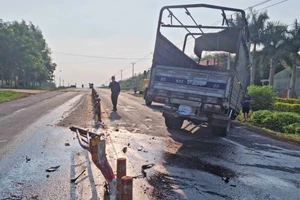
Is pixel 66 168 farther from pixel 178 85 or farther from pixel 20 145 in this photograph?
pixel 178 85

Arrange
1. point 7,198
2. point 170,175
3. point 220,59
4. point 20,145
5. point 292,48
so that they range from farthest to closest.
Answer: point 292,48
point 220,59
point 20,145
point 170,175
point 7,198

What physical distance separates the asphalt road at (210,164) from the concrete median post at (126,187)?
3.48 feet

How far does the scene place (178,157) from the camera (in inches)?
268

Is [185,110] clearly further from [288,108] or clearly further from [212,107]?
[288,108]

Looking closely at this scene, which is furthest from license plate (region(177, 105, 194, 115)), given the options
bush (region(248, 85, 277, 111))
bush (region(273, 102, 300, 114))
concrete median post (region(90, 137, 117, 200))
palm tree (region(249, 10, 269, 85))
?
palm tree (region(249, 10, 269, 85))

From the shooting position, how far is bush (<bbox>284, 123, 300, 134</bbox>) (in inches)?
475

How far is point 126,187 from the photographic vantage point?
Answer: 3275 millimetres

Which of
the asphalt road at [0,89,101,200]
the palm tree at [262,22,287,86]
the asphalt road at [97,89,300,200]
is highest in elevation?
the palm tree at [262,22,287,86]

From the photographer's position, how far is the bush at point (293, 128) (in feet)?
39.6

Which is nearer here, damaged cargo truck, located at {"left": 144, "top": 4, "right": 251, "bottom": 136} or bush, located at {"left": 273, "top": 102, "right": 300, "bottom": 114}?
damaged cargo truck, located at {"left": 144, "top": 4, "right": 251, "bottom": 136}

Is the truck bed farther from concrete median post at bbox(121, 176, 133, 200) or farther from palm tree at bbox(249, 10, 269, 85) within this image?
palm tree at bbox(249, 10, 269, 85)

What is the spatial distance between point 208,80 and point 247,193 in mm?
4326

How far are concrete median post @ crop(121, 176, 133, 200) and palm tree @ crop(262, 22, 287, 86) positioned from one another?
37349 mm

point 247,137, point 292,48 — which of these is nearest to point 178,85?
point 247,137
